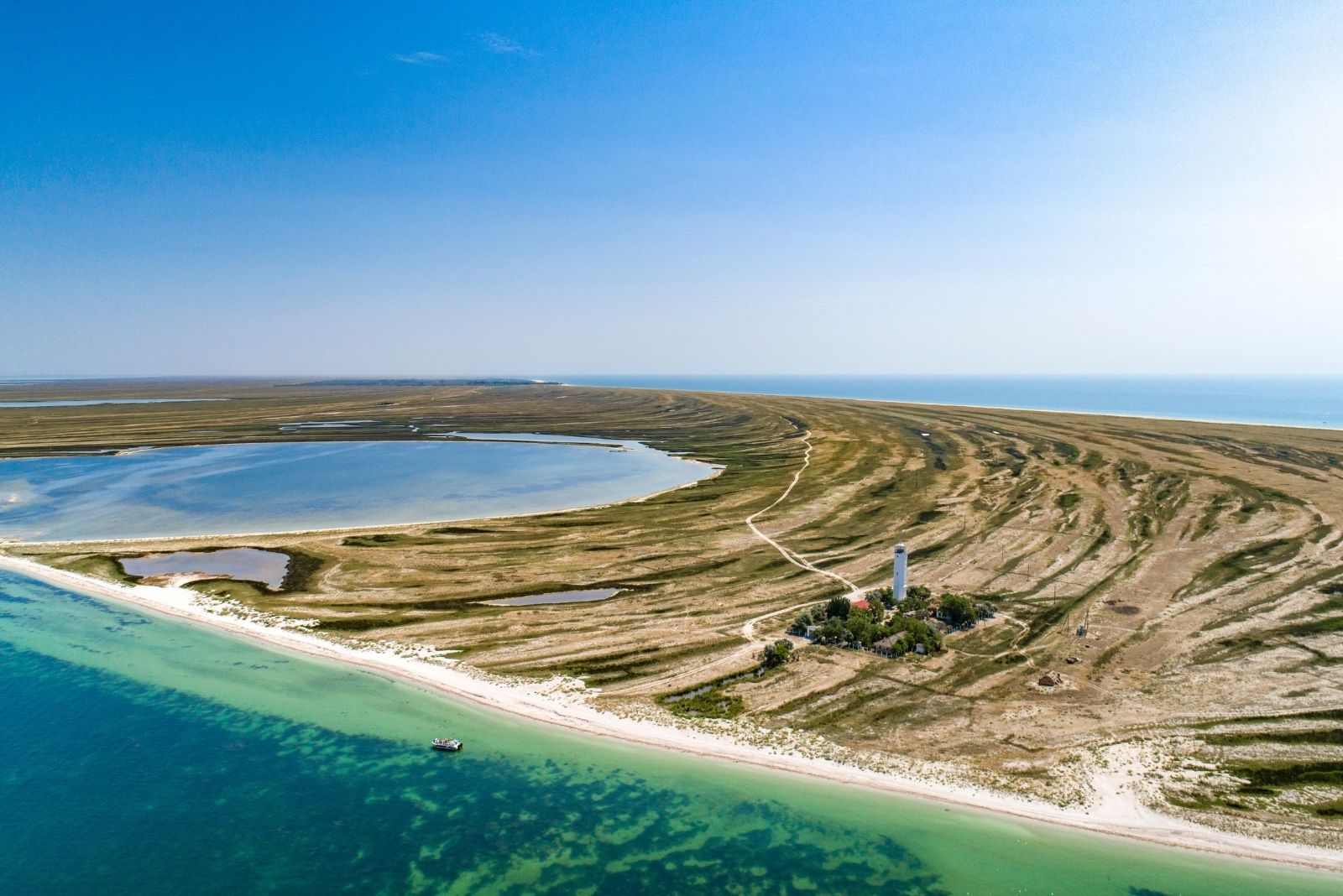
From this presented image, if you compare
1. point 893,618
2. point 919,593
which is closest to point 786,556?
point 919,593

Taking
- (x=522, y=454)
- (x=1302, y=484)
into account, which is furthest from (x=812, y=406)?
(x=1302, y=484)

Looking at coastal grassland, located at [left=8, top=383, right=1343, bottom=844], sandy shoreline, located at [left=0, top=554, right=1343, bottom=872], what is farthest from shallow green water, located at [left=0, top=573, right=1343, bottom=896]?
coastal grassland, located at [left=8, top=383, right=1343, bottom=844]

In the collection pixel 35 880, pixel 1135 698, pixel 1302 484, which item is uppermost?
pixel 1302 484

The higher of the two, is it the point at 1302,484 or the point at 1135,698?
the point at 1302,484

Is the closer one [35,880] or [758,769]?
[35,880]

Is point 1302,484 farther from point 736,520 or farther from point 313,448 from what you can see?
point 313,448

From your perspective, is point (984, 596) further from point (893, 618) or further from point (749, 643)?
point (749, 643)

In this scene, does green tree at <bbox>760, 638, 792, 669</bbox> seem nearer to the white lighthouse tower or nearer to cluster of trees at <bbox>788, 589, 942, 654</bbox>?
cluster of trees at <bbox>788, 589, 942, 654</bbox>
